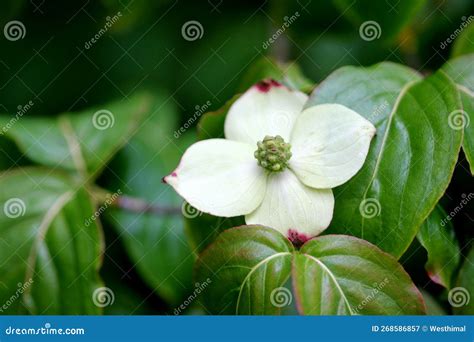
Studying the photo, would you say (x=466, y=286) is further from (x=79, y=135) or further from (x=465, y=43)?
(x=79, y=135)

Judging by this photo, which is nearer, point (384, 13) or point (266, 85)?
point (266, 85)

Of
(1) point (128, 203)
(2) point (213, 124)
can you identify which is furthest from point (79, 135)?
(2) point (213, 124)

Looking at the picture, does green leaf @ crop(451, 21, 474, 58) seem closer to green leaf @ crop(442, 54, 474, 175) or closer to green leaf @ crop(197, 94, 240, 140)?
green leaf @ crop(442, 54, 474, 175)

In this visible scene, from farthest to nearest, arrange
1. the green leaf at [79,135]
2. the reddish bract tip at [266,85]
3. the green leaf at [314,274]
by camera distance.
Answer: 1. the green leaf at [79,135]
2. the reddish bract tip at [266,85]
3. the green leaf at [314,274]

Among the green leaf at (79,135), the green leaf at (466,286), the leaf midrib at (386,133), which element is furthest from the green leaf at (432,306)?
the green leaf at (79,135)

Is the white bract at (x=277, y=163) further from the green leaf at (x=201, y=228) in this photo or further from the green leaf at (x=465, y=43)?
the green leaf at (x=465, y=43)

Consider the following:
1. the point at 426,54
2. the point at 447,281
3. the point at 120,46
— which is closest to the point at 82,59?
the point at 120,46
